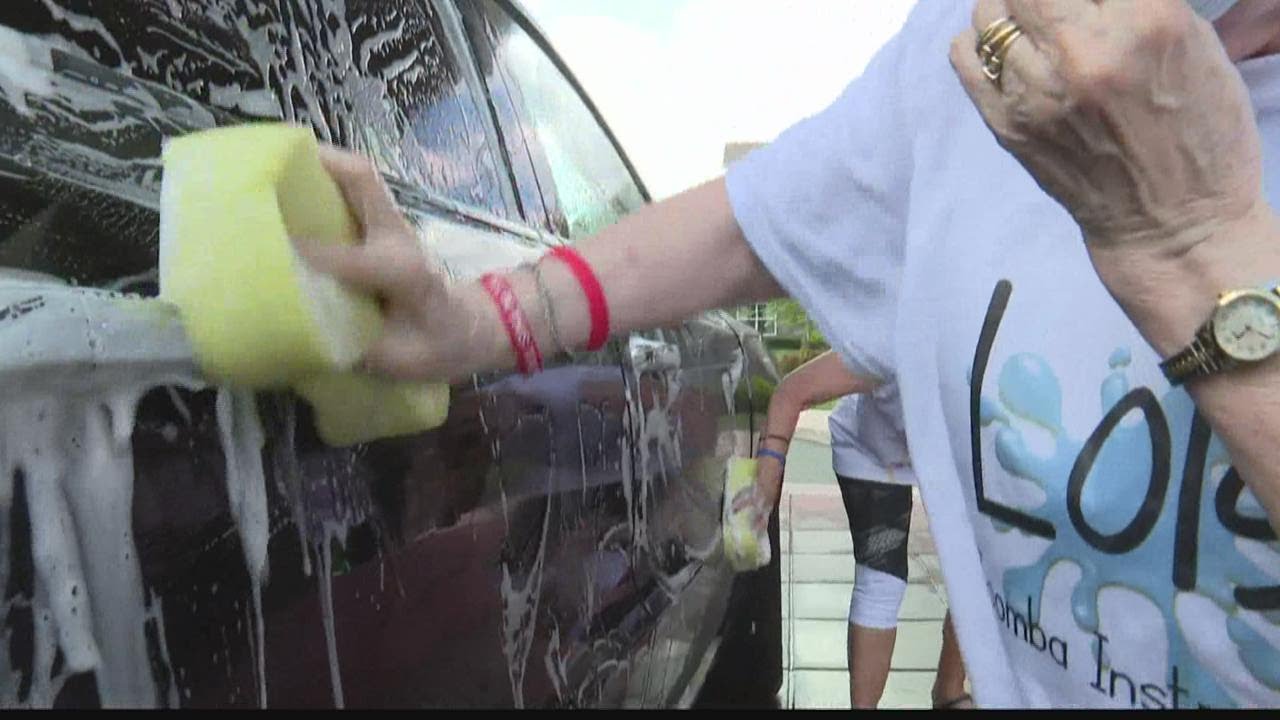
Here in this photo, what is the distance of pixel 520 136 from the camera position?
1.77 metres

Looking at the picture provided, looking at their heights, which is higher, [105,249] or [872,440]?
[105,249]

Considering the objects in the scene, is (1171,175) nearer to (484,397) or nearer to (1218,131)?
(1218,131)

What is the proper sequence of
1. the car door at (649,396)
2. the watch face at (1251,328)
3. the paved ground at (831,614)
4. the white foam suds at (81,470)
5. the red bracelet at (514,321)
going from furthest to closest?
1. the paved ground at (831,614)
2. the car door at (649,396)
3. the red bracelet at (514,321)
4. the watch face at (1251,328)
5. the white foam suds at (81,470)

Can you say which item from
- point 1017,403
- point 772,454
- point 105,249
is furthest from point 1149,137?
point 772,454

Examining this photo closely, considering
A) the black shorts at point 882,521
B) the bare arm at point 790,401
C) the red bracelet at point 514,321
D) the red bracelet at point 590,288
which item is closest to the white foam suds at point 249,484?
the red bracelet at point 514,321

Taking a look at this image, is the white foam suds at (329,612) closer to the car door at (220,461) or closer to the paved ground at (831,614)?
the car door at (220,461)

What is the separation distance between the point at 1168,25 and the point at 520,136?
1221 mm

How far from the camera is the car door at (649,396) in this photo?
1736 millimetres

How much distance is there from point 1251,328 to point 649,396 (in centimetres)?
123

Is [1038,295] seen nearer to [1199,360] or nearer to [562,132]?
[1199,360]

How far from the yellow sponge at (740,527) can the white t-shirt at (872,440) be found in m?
0.41

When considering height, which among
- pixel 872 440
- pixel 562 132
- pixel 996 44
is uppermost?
pixel 562 132

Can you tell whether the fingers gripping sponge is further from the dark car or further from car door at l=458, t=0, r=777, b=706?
car door at l=458, t=0, r=777, b=706

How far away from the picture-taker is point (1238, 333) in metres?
0.68
